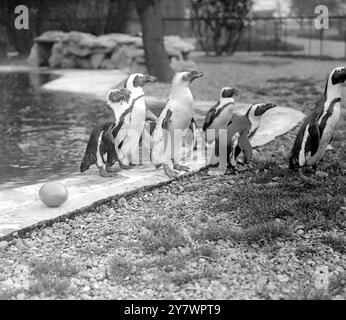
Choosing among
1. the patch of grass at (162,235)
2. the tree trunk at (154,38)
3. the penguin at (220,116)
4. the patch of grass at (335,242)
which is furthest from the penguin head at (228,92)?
the tree trunk at (154,38)

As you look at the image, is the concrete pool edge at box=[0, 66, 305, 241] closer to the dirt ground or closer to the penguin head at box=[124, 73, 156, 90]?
the dirt ground

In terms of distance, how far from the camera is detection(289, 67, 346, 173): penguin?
5074 millimetres

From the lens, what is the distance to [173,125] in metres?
5.37

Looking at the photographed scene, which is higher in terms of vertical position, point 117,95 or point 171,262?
point 117,95

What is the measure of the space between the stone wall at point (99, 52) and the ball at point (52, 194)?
983 centimetres

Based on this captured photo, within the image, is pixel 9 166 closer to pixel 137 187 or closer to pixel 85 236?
pixel 137 187

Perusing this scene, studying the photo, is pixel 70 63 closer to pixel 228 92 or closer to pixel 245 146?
pixel 228 92

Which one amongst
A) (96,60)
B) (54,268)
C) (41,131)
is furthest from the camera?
(96,60)

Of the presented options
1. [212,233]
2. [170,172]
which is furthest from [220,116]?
[212,233]

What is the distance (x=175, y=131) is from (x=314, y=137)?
1177mm

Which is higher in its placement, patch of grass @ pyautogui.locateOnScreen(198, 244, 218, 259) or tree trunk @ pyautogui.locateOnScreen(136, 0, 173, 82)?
tree trunk @ pyautogui.locateOnScreen(136, 0, 173, 82)

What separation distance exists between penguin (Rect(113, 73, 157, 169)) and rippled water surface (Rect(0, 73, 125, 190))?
149 millimetres

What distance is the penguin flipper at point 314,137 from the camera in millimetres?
5070

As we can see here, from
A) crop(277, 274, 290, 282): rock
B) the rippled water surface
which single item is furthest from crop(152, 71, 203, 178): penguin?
crop(277, 274, 290, 282): rock
